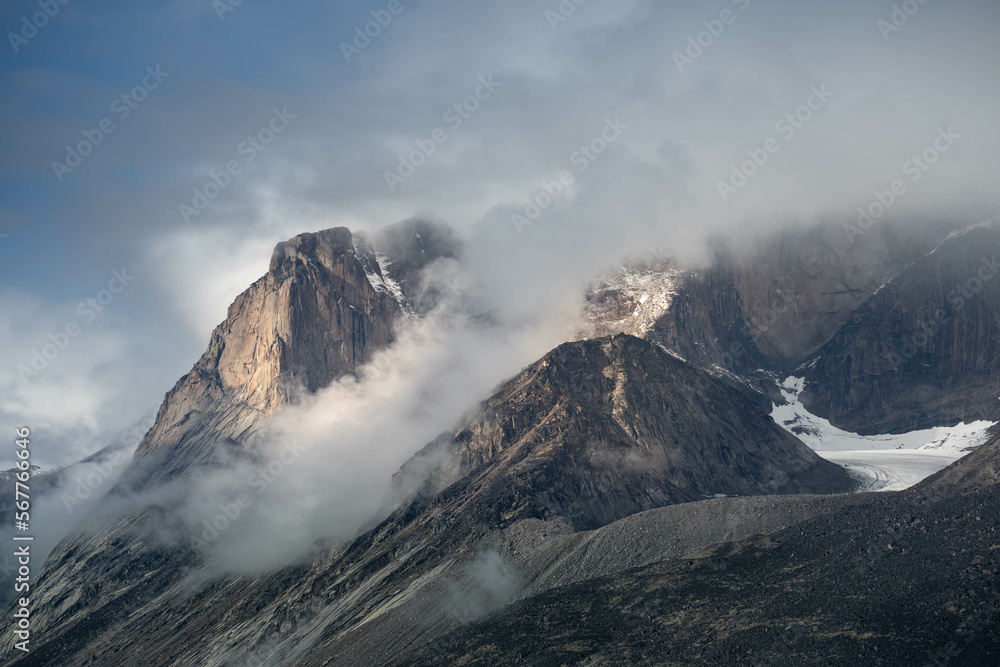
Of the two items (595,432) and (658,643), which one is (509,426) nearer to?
(595,432)

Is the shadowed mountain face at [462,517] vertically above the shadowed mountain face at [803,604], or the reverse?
the shadowed mountain face at [462,517]

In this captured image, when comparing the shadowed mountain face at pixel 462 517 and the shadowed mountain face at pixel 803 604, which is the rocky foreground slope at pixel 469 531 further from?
the shadowed mountain face at pixel 803 604

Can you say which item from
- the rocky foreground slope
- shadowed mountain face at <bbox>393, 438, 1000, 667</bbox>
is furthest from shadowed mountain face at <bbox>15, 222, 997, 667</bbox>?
Result: the rocky foreground slope

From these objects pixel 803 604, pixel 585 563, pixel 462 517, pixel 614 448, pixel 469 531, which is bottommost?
pixel 803 604

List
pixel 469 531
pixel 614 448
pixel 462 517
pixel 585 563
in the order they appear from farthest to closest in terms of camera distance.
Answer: pixel 614 448, pixel 462 517, pixel 469 531, pixel 585 563

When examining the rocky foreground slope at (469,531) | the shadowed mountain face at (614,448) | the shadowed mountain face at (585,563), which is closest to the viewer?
the shadowed mountain face at (585,563)

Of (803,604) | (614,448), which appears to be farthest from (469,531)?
(803,604)

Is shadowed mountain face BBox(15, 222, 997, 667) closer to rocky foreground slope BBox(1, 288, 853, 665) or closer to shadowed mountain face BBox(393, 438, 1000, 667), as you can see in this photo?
shadowed mountain face BBox(393, 438, 1000, 667)

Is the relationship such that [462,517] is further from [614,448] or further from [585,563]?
[614,448]

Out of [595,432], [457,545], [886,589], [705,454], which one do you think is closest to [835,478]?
[705,454]

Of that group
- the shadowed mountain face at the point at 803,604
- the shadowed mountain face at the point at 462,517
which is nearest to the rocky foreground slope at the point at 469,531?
the shadowed mountain face at the point at 462,517

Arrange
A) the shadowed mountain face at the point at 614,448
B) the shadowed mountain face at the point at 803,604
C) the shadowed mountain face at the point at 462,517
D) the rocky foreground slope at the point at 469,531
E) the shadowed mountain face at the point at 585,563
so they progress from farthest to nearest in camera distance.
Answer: the shadowed mountain face at the point at 614,448 < the shadowed mountain face at the point at 462,517 < the rocky foreground slope at the point at 469,531 < the shadowed mountain face at the point at 585,563 < the shadowed mountain face at the point at 803,604
